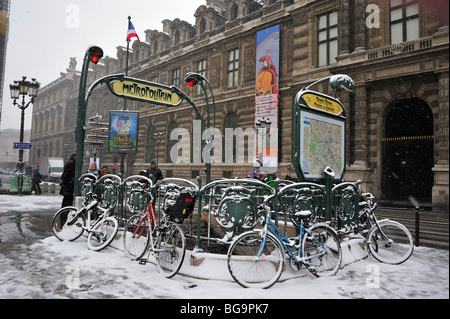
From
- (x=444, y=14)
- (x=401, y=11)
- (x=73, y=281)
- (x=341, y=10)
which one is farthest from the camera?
(x=341, y=10)

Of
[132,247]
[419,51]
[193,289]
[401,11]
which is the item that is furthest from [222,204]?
[401,11]

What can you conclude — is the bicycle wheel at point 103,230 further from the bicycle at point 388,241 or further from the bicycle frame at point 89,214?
the bicycle at point 388,241

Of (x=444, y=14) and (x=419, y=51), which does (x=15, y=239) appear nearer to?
(x=444, y=14)

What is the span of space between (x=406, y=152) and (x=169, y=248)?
15.9m

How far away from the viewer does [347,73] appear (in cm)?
1752

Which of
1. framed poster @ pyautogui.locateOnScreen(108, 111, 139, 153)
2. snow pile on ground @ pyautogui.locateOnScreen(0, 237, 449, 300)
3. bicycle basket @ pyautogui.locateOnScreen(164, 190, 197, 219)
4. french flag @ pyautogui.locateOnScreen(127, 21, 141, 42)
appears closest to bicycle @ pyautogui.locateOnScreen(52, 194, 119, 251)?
snow pile on ground @ pyautogui.locateOnScreen(0, 237, 449, 300)

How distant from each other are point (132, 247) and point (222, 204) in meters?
2.26

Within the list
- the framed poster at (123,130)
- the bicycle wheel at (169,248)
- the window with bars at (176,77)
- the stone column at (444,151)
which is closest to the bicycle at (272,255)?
the bicycle wheel at (169,248)

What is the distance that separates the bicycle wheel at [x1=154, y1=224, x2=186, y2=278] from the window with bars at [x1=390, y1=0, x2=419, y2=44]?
54.5ft

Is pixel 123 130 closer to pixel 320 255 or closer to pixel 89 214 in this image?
pixel 89 214

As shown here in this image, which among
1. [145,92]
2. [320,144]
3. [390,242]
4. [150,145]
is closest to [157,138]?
[150,145]

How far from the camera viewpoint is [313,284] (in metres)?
4.30

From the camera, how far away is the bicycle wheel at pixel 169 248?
15.5ft

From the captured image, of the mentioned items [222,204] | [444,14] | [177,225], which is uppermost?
[444,14]
